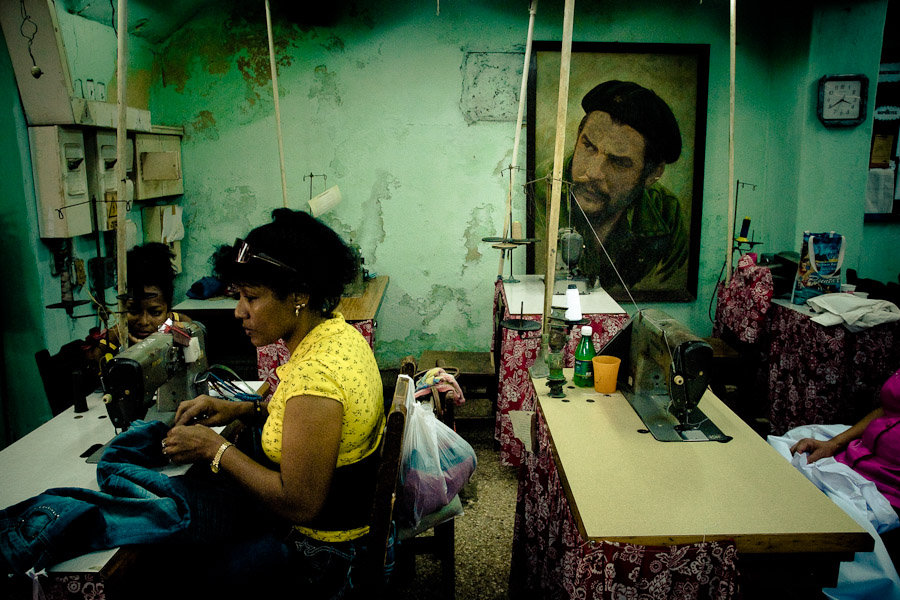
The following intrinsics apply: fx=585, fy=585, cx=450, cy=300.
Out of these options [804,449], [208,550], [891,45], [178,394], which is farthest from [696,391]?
[891,45]

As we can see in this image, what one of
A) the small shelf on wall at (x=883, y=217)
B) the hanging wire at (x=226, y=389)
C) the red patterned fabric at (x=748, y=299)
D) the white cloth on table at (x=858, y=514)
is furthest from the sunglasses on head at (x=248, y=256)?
the small shelf on wall at (x=883, y=217)

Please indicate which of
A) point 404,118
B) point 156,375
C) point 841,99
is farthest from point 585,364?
point 841,99

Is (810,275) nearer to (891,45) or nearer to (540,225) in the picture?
(540,225)

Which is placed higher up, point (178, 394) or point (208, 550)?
point (178, 394)

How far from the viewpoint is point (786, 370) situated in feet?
11.6

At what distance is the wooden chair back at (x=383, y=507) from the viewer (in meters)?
1.37

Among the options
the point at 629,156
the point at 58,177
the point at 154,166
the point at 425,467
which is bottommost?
the point at 425,467

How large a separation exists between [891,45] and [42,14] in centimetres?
581

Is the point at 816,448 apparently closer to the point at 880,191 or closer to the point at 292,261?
the point at 292,261

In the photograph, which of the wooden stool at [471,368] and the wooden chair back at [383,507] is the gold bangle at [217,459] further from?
the wooden stool at [471,368]

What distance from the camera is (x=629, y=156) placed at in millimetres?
4527

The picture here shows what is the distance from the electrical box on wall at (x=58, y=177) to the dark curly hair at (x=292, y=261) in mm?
1978

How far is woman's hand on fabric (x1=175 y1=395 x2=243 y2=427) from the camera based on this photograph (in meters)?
1.76

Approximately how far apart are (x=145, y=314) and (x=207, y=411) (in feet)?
3.14
